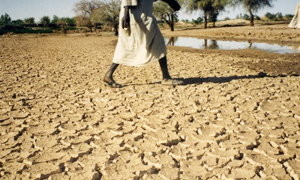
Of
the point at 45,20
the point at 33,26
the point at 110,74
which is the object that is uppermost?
the point at 45,20

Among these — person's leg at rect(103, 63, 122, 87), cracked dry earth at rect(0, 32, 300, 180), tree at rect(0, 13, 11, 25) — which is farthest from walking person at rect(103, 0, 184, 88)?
tree at rect(0, 13, 11, 25)

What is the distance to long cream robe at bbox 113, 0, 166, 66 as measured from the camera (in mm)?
2660

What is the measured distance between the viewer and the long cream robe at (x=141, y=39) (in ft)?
8.73

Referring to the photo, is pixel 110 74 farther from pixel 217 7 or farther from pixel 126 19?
pixel 217 7

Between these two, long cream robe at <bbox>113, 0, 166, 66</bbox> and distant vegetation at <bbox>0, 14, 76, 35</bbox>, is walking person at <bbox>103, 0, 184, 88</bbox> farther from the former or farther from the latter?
distant vegetation at <bbox>0, 14, 76, 35</bbox>

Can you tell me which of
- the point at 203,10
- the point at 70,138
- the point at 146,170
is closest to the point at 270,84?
the point at 146,170

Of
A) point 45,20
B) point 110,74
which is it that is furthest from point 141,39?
point 45,20

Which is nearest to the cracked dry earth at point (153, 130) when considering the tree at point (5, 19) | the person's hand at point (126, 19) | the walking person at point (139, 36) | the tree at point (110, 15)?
the walking person at point (139, 36)

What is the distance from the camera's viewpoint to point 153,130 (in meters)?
1.91

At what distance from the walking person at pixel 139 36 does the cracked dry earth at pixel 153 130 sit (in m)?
0.46

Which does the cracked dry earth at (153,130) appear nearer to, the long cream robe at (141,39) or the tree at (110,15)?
Answer: the long cream robe at (141,39)

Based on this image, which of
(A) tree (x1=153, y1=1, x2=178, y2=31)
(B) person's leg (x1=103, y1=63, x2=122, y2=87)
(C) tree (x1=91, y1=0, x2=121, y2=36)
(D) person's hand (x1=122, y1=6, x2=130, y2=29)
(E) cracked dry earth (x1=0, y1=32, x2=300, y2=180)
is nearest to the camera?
(E) cracked dry earth (x1=0, y1=32, x2=300, y2=180)

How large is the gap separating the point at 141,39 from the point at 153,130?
1.31m

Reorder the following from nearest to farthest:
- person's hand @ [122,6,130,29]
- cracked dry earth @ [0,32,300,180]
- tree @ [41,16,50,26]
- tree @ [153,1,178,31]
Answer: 1. cracked dry earth @ [0,32,300,180]
2. person's hand @ [122,6,130,29]
3. tree @ [153,1,178,31]
4. tree @ [41,16,50,26]
